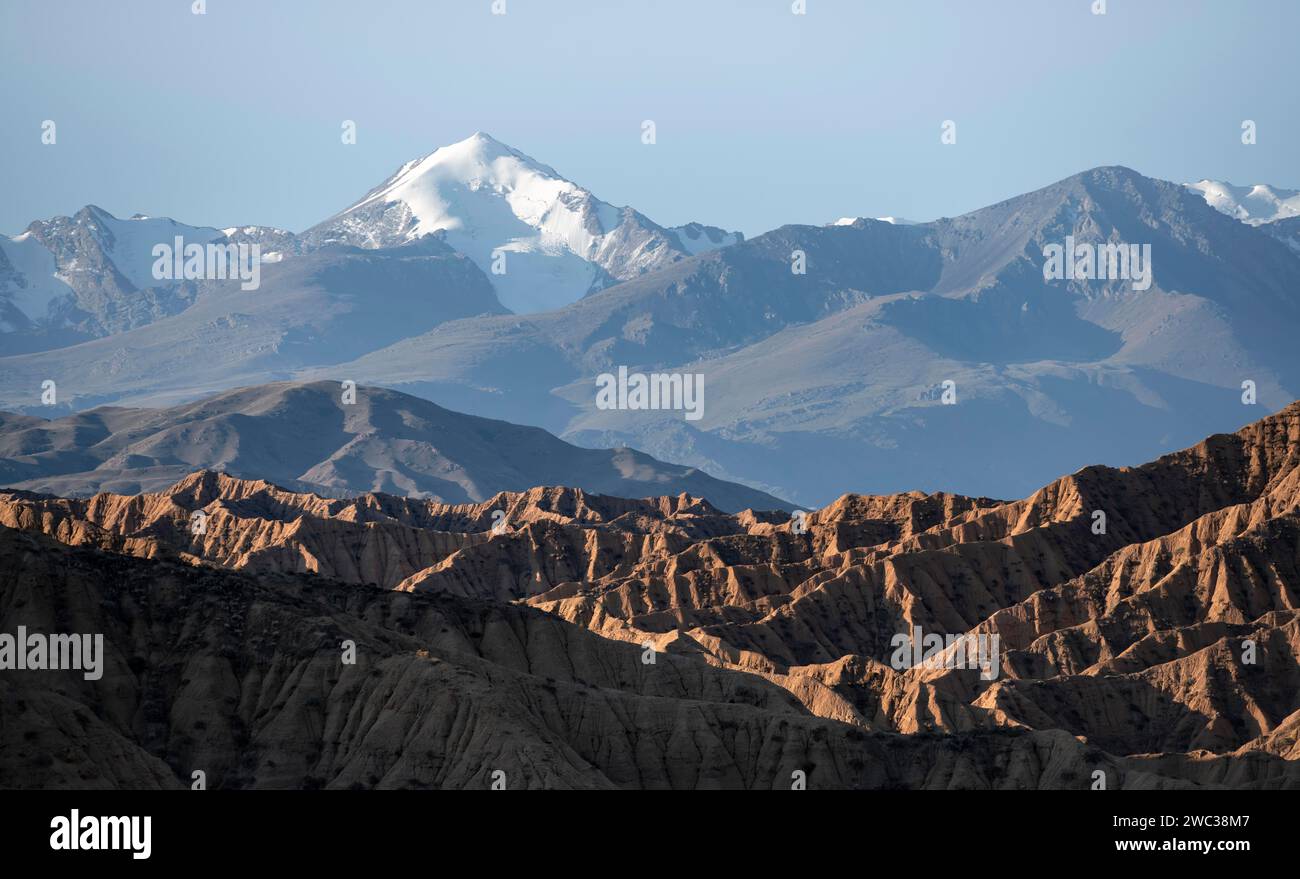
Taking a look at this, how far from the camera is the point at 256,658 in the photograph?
135750mm

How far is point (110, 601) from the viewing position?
139750mm

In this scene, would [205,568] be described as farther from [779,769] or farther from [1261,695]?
[1261,695]

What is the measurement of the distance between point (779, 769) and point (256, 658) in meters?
30.5
